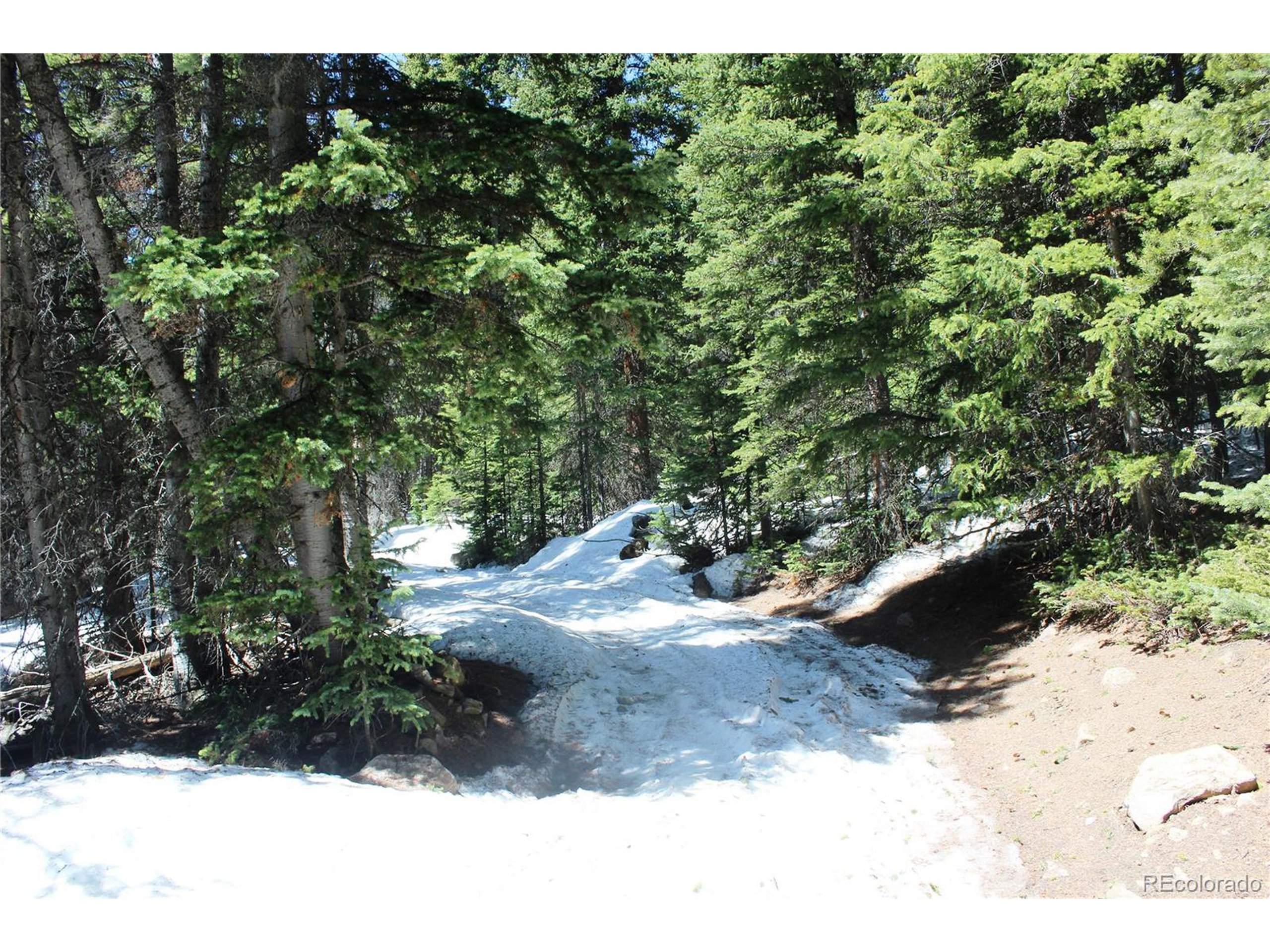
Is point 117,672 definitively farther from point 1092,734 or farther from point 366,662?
point 1092,734

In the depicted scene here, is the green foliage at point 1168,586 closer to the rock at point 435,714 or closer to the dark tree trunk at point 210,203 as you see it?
the rock at point 435,714

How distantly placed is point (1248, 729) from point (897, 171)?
6.54m

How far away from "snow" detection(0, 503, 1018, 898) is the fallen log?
1.70 meters

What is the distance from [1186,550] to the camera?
8297mm

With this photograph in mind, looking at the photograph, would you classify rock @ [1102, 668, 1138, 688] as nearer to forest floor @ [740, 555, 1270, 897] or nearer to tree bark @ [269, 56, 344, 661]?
forest floor @ [740, 555, 1270, 897]

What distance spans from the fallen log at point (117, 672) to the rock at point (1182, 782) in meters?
8.50

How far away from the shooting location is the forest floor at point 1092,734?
4633mm

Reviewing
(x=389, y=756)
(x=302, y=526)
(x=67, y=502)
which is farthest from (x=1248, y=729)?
(x=67, y=502)

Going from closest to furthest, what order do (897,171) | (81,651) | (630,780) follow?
(630,780) < (81,651) < (897,171)

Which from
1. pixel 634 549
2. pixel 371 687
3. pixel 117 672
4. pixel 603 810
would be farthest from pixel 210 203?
pixel 634 549

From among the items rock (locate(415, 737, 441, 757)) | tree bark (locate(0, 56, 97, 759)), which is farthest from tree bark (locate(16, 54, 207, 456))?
rock (locate(415, 737, 441, 757))

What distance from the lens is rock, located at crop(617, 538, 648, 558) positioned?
18609 millimetres

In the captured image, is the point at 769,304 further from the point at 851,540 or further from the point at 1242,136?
the point at 1242,136

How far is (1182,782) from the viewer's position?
4.99m
